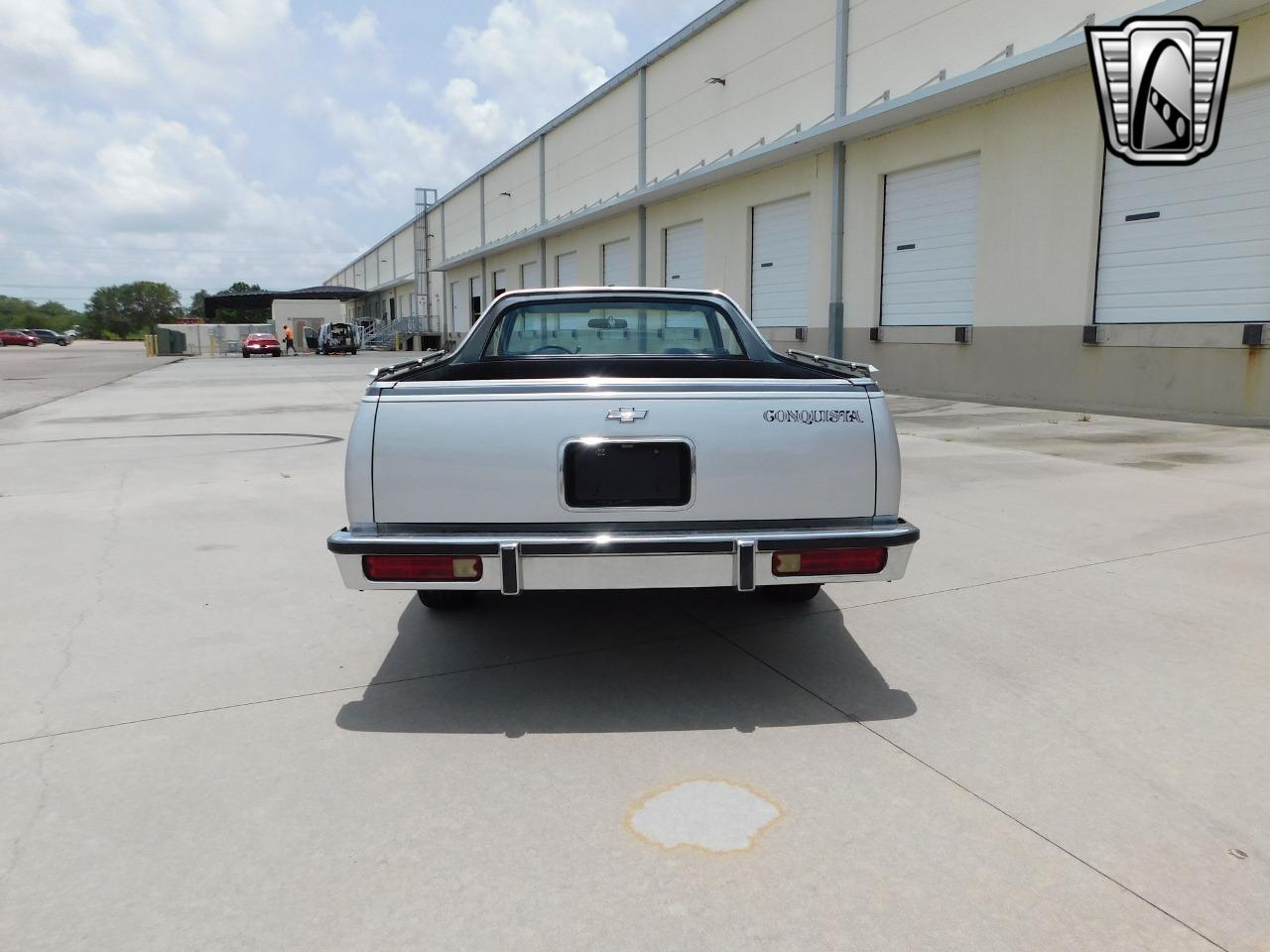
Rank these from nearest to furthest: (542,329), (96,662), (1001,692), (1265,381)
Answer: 1. (1001,692)
2. (96,662)
3. (542,329)
4. (1265,381)

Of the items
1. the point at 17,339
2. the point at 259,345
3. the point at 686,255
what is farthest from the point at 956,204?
the point at 17,339

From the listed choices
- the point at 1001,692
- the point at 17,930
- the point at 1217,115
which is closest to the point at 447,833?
the point at 17,930

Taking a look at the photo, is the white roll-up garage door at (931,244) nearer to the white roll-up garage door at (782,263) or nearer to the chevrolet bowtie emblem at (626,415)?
the white roll-up garage door at (782,263)

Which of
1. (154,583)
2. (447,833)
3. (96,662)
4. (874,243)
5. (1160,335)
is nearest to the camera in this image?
(447,833)

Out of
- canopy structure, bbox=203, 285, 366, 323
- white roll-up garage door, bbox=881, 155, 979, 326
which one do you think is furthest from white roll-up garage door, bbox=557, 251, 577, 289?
canopy structure, bbox=203, 285, 366, 323

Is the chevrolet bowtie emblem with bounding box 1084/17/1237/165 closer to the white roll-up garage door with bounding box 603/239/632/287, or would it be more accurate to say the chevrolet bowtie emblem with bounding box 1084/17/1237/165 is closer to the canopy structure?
the white roll-up garage door with bounding box 603/239/632/287

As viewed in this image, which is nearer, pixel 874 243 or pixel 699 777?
pixel 699 777

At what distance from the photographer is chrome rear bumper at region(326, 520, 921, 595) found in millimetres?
3086

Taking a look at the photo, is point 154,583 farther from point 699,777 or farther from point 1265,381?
point 1265,381

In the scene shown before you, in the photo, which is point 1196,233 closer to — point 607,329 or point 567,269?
point 607,329

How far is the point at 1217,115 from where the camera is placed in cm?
1138

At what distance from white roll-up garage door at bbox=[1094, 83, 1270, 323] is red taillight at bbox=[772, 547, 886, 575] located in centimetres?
1059

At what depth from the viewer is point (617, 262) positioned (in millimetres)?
28562

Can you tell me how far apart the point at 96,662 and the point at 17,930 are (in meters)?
1.86
